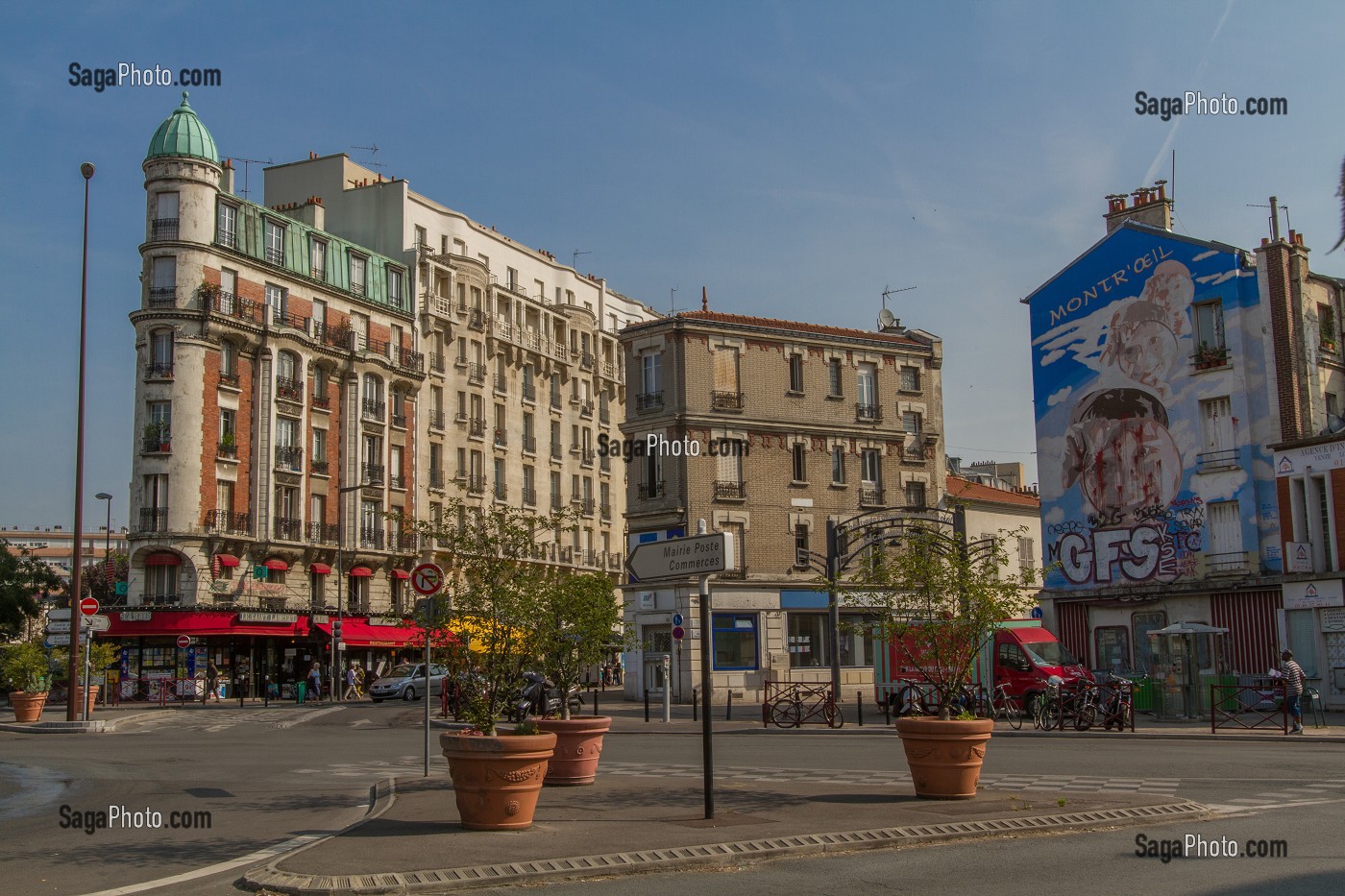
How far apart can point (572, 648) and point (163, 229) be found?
42034mm

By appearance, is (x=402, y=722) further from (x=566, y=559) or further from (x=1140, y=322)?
(x=566, y=559)

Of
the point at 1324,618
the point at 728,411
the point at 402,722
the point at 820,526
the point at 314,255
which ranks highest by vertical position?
the point at 314,255

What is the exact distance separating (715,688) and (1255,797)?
3028 centimetres

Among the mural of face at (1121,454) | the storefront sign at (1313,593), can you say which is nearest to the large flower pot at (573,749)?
the storefront sign at (1313,593)

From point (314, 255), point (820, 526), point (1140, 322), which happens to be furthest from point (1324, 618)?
point (314, 255)

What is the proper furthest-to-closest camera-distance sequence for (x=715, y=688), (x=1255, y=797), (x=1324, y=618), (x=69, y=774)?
(x=715, y=688) < (x=1324, y=618) < (x=69, y=774) < (x=1255, y=797)

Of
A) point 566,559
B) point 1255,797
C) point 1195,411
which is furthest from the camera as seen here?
point 566,559

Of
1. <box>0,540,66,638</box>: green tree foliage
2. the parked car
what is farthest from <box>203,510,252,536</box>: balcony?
<box>0,540,66,638</box>: green tree foliage

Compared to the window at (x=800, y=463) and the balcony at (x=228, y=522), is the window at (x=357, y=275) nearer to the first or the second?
the balcony at (x=228, y=522)

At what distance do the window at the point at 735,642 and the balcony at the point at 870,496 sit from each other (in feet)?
24.4

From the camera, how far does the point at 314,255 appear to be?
58.7m

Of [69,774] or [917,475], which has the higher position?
[917,475]

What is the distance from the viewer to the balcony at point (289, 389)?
55.0 meters

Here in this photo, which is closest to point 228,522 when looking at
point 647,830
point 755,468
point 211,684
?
point 211,684
